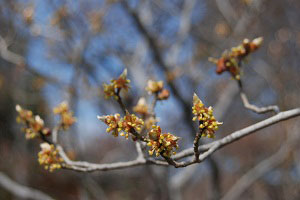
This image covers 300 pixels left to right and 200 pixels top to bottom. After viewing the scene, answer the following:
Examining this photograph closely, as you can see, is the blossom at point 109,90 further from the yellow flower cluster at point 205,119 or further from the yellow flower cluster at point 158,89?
the yellow flower cluster at point 205,119

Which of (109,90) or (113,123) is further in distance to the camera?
(109,90)

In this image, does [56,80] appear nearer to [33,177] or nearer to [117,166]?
[117,166]

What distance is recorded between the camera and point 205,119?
105cm

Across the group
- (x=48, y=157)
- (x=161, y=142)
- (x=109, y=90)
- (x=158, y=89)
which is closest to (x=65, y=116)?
(x=48, y=157)

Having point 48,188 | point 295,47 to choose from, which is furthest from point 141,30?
point 48,188

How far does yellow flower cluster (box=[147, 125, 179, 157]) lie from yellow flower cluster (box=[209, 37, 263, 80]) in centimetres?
71

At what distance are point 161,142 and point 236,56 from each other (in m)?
0.84

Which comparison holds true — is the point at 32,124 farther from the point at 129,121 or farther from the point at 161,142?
the point at 161,142

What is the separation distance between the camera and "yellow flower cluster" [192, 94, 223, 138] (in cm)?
105

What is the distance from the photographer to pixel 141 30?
3322mm

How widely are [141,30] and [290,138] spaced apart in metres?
2.30

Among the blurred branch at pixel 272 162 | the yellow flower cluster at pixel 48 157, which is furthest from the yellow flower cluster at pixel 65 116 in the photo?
the blurred branch at pixel 272 162

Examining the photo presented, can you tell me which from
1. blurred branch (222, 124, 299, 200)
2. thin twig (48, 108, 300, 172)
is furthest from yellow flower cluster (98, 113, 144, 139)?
blurred branch (222, 124, 299, 200)

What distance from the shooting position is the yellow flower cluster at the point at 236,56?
5.24 ft
